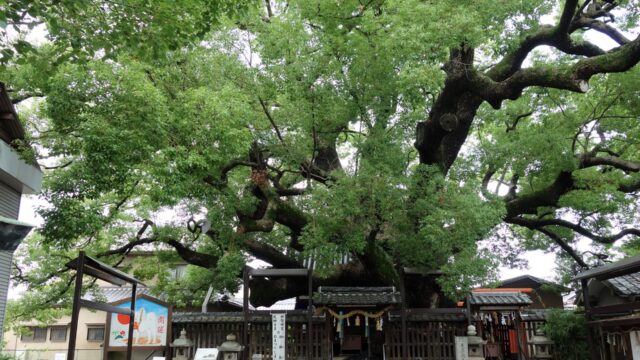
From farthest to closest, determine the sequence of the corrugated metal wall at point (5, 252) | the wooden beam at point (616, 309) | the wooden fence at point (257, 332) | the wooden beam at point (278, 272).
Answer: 1. the wooden beam at point (278, 272)
2. the wooden fence at point (257, 332)
3. the corrugated metal wall at point (5, 252)
4. the wooden beam at point (616, 309)

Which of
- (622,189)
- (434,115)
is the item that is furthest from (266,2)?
(622,189)

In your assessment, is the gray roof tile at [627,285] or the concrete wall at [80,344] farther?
the concrete wall at [80,344]

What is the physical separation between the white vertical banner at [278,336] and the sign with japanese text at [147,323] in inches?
107

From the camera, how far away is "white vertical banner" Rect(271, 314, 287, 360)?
503 inches

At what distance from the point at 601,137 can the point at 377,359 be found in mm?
9273

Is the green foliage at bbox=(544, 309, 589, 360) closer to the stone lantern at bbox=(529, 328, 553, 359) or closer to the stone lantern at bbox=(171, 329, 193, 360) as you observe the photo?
the stone lantern at bbox=(529, 328, 553, 359)

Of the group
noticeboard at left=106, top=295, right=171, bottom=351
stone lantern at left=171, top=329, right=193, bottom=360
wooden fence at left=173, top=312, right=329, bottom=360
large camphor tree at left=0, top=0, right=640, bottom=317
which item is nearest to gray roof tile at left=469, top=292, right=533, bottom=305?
large camphor tree at left=0, top=0, right=640, bottom=317

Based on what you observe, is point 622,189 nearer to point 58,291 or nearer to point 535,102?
point 535,102

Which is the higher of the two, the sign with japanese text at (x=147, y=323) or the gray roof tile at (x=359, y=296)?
Answer: the gray roof tile at (x=359, y=296)

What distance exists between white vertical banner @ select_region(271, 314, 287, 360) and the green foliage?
7.18 metres

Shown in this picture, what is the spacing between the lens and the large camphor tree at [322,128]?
8930 millimetres

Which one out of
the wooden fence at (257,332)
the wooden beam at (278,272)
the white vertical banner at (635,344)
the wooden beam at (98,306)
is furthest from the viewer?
the wooden beam at (278,272)

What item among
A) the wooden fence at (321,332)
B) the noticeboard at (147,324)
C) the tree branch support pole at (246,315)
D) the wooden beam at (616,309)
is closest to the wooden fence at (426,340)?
the wooden fence at (321,332)

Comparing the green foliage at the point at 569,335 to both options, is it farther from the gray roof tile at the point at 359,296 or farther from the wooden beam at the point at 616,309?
the gray roof tile at the point at 359,296
